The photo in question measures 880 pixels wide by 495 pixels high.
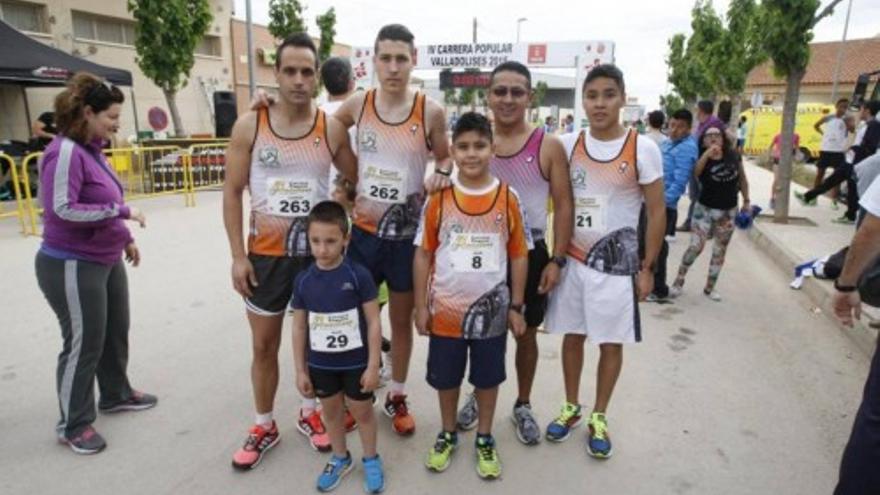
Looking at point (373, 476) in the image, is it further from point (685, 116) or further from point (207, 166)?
point (207, 166)

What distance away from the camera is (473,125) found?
2.70 m

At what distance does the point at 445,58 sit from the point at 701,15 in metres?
14.5

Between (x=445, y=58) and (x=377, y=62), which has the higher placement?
(x=445, y=58)

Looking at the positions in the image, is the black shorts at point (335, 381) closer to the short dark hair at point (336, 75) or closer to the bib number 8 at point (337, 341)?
the bib number 8 at point (337, 341)

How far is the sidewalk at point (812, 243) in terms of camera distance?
489 centimetres

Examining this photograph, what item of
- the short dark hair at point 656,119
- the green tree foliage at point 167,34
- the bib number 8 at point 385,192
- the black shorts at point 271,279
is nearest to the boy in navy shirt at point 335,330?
the black shorts at point 271,279

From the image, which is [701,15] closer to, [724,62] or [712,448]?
[724,62]

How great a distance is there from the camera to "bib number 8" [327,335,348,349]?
2.65 metres

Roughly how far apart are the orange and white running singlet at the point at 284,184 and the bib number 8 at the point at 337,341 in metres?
0.52

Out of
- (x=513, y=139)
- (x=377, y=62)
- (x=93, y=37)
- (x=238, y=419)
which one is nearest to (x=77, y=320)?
(x=238, y=419)

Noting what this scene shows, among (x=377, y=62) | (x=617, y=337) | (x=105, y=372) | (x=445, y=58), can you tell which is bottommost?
(x=105, y=372)

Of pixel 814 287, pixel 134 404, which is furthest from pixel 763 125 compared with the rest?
pixel 134 404

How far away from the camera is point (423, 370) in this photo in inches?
165

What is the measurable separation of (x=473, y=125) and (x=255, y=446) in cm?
205
